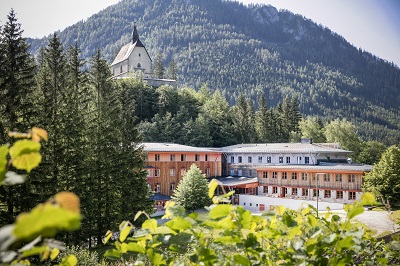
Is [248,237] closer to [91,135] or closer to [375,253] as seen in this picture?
[375,253]

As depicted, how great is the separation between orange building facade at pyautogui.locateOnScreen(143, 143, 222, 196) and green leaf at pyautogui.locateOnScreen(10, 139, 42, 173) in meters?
48.6

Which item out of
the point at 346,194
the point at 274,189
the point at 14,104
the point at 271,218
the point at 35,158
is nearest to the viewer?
the point at 35,158

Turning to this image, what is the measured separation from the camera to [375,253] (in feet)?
9.73

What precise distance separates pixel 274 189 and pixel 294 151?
19.5 feet

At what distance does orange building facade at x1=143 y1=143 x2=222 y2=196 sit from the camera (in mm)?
50625

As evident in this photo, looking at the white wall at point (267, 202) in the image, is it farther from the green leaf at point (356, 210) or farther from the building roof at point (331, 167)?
the green leaf at point (356, 210)

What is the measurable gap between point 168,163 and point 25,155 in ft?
167

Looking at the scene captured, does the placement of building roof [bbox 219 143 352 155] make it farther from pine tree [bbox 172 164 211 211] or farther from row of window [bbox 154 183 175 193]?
pine tree [bbox 172 164 211 211]

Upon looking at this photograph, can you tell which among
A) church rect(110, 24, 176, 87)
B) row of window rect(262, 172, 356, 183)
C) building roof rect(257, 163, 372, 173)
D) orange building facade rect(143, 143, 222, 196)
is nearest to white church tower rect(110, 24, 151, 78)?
church rect(110, 24, 176, 87)

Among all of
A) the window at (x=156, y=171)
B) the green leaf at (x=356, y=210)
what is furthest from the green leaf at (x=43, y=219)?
the window at (x=156, y=171)

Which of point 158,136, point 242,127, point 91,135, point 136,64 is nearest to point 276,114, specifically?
point 242,127

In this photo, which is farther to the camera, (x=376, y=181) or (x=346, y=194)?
(x=346, y=194)

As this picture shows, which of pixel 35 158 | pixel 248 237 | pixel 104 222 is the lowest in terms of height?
pixel 104 222

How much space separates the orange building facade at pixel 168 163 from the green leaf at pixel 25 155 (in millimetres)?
48563
